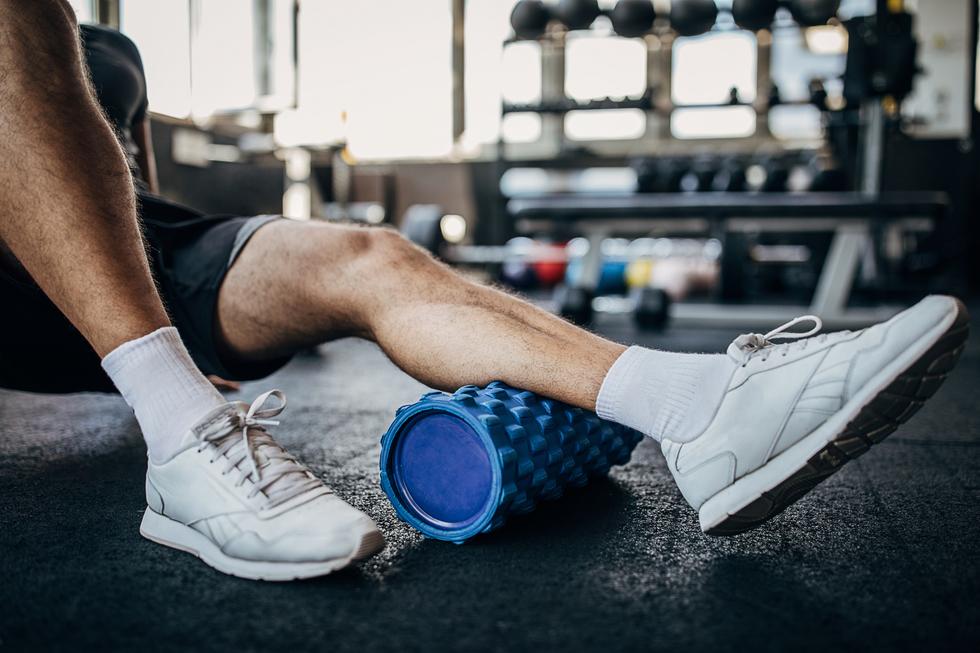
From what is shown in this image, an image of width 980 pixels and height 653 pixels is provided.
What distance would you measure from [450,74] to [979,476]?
586 centimetres

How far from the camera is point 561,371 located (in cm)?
65

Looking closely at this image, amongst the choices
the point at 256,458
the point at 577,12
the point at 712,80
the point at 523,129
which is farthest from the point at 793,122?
the point at 256,458

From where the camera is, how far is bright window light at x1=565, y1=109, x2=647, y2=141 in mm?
5910

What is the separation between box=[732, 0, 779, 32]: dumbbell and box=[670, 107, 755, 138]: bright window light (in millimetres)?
2844

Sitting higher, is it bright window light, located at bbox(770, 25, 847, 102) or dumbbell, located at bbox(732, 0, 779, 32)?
bright window light, located at bbox(770, 25, 847, 102)

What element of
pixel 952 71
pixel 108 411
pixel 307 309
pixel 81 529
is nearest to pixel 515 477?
pixel 307 309

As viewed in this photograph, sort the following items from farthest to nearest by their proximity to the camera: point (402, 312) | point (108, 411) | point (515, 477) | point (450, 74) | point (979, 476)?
point (450, 74) → point (108, 411) → point (979, 476) → point (402, 312) → point (515, 477)

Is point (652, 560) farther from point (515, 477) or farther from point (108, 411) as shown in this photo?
point (108, 411)

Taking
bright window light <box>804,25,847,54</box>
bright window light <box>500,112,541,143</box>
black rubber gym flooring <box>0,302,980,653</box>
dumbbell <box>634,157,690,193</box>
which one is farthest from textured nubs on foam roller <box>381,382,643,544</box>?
bright window light <box>500,112,541,143</box>

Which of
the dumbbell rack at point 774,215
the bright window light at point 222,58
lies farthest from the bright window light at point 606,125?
the dumbbell rack at point 774,215

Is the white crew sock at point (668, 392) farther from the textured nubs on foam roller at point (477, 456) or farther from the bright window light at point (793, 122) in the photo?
the bright window light at point (793, 122)

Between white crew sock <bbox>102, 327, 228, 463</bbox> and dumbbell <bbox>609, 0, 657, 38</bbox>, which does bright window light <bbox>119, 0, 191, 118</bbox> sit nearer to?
dumbbell <bbox>609, 0, 657, 38</bbox>

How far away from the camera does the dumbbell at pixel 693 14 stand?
2.76 metres

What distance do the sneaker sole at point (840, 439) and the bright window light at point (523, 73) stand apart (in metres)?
5.71
